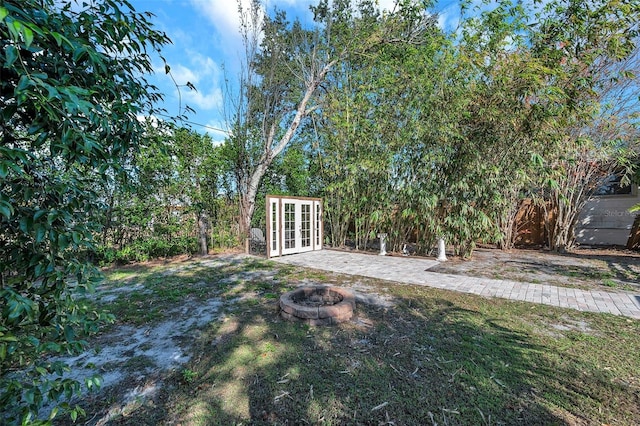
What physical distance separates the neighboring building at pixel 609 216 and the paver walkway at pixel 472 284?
19.9ft

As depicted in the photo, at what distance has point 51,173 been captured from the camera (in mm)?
975

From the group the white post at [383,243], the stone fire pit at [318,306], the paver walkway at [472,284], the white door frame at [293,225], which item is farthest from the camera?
the white post at [383,243]

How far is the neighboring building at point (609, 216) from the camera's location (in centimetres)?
804

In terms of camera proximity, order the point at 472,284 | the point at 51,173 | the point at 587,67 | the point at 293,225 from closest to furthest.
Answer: the point at 51,173 < the point at 472,284 < the point at 587,67 < the point at 293,225

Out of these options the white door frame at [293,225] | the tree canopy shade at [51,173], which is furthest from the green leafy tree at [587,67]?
the tree canopy shade at [51,173]

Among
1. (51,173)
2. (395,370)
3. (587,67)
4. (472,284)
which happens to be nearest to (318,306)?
(395,370)

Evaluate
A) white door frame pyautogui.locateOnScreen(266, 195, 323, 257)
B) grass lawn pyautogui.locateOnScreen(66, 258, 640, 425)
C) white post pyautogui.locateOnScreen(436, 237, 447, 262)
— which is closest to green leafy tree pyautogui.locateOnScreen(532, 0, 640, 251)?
white post pyautogui.locateOnScreen(436, 237, 447, 262)

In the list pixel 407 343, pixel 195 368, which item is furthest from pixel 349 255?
pixel 195 368

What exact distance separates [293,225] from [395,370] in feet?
18.8

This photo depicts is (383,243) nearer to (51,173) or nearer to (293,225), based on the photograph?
Result: (293,225)

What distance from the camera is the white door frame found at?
7.04 metres

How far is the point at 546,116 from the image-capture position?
4.77m

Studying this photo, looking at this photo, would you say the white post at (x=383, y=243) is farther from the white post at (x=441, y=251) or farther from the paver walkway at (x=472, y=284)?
the white post at (x=441, y=251)

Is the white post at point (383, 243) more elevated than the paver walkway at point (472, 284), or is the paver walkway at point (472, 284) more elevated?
the white post at point (383, 243)
